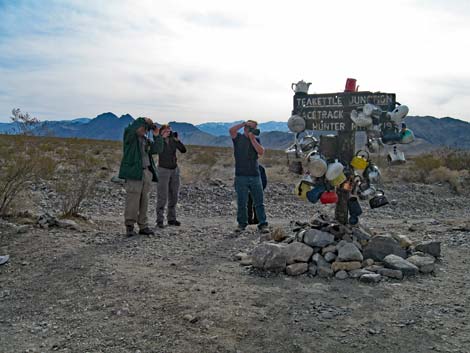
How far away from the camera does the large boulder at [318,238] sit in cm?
541

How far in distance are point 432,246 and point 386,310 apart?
1904 millimetres

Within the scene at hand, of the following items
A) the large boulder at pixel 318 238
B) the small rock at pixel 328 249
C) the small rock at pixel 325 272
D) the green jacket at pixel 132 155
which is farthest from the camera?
the green jacket at pixel 132 155

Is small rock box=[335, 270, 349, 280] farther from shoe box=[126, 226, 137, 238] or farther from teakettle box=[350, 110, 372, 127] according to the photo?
shoe box=[126, 226, 137, 238]

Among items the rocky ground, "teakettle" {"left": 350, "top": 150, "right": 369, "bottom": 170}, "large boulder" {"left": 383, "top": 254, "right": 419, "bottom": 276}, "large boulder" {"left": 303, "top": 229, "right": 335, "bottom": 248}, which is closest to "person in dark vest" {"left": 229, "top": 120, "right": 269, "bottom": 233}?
the rocky ground

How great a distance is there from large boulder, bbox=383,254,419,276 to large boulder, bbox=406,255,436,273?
78mm

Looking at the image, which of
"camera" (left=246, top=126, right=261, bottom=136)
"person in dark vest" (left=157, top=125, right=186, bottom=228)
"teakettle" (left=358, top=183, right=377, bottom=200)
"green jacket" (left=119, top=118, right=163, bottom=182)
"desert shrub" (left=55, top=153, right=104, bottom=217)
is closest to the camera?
"teakettle" (left=358, top=183, right=377, bottom=200)

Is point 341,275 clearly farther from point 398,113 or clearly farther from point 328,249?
point 398,113

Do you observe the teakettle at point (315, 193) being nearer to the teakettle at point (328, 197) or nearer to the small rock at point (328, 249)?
the teakettle at point (328, 197)

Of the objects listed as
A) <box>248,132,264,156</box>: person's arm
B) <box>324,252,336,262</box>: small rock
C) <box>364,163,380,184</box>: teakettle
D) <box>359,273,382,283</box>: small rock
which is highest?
<box>248,132,264,156</box>: person's arm

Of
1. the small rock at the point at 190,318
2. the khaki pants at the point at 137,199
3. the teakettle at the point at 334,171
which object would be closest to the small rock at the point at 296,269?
the teakettle at the point at 334,171

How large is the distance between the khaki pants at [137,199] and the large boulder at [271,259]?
2.40 meters

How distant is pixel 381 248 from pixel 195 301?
7.91ft

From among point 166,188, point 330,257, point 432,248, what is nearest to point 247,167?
point 166,188

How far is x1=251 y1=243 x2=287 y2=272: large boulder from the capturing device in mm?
5070
